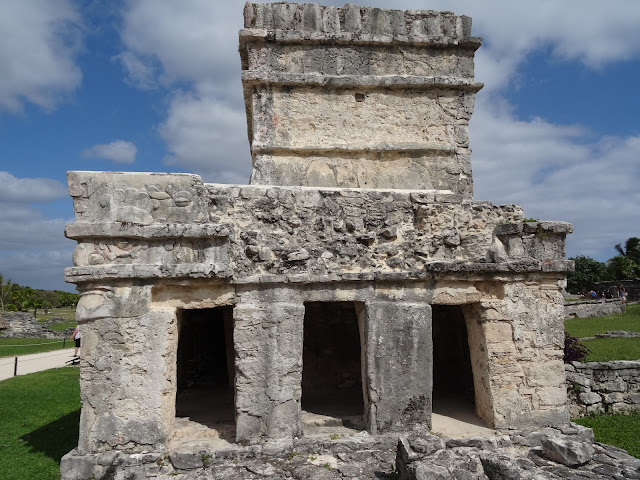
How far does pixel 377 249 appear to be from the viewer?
19.0 ft

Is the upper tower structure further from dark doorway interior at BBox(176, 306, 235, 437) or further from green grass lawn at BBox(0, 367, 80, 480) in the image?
green grass lawn at BBox(0, 367, 80, 480)

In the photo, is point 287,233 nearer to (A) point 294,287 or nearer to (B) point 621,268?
(A) point 294,287

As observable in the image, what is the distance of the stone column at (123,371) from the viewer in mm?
5082

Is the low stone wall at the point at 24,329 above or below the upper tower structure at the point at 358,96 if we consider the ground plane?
below

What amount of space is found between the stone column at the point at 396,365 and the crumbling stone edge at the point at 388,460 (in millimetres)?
263

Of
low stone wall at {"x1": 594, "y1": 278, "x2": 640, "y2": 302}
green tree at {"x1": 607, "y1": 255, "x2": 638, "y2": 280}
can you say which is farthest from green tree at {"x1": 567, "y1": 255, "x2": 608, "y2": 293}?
low stone wall at {"x1": 594, "y1": 278, "x2": 640, "y2": 302}

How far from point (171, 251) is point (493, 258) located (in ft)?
12.5

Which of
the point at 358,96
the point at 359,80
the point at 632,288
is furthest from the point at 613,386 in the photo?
the point at 632,288

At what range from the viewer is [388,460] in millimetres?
5250

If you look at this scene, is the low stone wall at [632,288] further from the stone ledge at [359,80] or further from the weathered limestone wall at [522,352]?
the weathered limestone wall at [522,352]

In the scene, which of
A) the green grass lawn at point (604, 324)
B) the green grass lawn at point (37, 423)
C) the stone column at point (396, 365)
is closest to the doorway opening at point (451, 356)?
the stone column at point (396, 365)

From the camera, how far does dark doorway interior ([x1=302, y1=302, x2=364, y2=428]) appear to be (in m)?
8.16

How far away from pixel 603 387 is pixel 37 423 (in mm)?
9146

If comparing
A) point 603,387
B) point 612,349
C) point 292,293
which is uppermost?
point 292,293
